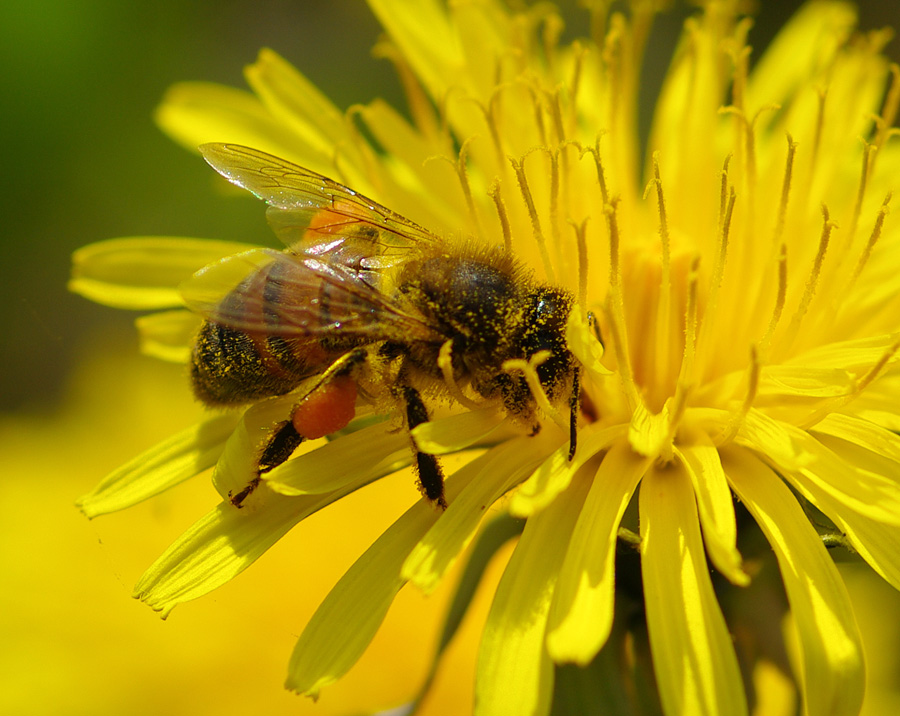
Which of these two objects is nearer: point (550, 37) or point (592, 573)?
point (592, 573)

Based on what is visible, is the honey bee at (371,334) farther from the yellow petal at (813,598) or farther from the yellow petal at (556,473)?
the yellow petal at (813,598)

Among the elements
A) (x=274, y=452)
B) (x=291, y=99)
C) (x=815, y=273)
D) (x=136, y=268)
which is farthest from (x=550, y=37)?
(x=274, y=452)

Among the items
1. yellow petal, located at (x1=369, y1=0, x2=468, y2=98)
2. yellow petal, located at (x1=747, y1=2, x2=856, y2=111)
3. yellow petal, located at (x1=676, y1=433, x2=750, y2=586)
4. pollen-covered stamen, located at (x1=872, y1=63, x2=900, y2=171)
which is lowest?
yellow petal, located at (x1=676, y1=433, x2=750, y2=586)

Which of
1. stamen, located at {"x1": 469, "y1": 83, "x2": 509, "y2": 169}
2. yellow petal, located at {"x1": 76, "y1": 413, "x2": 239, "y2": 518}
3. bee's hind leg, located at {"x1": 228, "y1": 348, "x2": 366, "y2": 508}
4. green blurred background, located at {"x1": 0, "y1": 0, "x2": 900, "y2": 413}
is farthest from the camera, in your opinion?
green blurred background, located at {"x1": 0, "y1": 0, "x2": 900, "y2": 413}

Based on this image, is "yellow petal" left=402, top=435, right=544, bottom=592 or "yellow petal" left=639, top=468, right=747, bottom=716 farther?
"yellow petal" left=402, top=435, right=544, bottom=592

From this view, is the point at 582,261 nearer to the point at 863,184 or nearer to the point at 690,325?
the point at 690,325

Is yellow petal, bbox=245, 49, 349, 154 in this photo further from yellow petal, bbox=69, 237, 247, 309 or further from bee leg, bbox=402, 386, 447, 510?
bee leg, bbox=402, 386, 447, 510

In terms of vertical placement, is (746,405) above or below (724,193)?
below

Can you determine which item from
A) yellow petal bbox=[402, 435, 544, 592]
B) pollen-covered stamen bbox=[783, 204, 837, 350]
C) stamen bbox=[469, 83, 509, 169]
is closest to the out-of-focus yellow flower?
yellow petal bbox=[402, 435, 544, 592]

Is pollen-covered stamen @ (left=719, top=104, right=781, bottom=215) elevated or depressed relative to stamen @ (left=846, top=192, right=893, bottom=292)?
elevated
